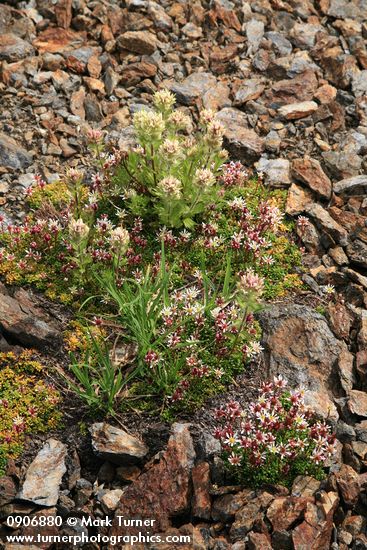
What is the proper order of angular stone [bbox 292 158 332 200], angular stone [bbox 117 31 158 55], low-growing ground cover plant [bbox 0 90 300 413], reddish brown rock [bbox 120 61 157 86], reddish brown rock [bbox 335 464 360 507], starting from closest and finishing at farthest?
reddish brown rock [bbox 335 464 360 507] → low-growing ground cover plant [bbox 0 90 300 413] → angular stone [bbox 292 158 332 200] → reddish brown rock [bbox 120 61 157 86] → angular stone [bbox 117 31 158 55]

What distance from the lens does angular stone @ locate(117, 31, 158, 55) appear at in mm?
10250

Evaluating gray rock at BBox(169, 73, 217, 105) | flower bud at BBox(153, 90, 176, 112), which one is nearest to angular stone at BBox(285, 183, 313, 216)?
flower bud at BBox(153, 90, 176, 112)

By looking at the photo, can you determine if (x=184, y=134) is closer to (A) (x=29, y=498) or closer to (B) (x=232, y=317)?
(B) (x=232, y=317)

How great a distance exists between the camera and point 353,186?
27.6 ft

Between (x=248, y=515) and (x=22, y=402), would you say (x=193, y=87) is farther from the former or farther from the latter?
(x=248, y=515)

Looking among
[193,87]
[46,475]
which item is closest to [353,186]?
[193,87]

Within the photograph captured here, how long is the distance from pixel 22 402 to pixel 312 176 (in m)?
5.00

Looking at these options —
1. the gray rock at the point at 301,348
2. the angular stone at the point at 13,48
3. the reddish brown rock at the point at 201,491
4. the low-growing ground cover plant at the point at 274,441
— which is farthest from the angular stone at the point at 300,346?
the angular stone at the point at 13,48

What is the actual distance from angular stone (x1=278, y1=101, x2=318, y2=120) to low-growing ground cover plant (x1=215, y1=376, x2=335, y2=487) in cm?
497

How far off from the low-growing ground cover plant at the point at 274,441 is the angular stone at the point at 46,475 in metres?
1.60

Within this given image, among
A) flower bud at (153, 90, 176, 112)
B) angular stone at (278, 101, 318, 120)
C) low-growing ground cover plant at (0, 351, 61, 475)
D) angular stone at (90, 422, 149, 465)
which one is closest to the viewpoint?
angular stone at (90, 422, 149, 465)

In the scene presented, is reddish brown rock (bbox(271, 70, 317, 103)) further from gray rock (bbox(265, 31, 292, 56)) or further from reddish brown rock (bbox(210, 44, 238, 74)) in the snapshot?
reddish brown rock (bbox(210, 44, 238, 74))

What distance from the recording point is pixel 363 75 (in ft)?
33.6

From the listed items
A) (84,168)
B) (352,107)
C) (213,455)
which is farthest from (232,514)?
(352,107)
